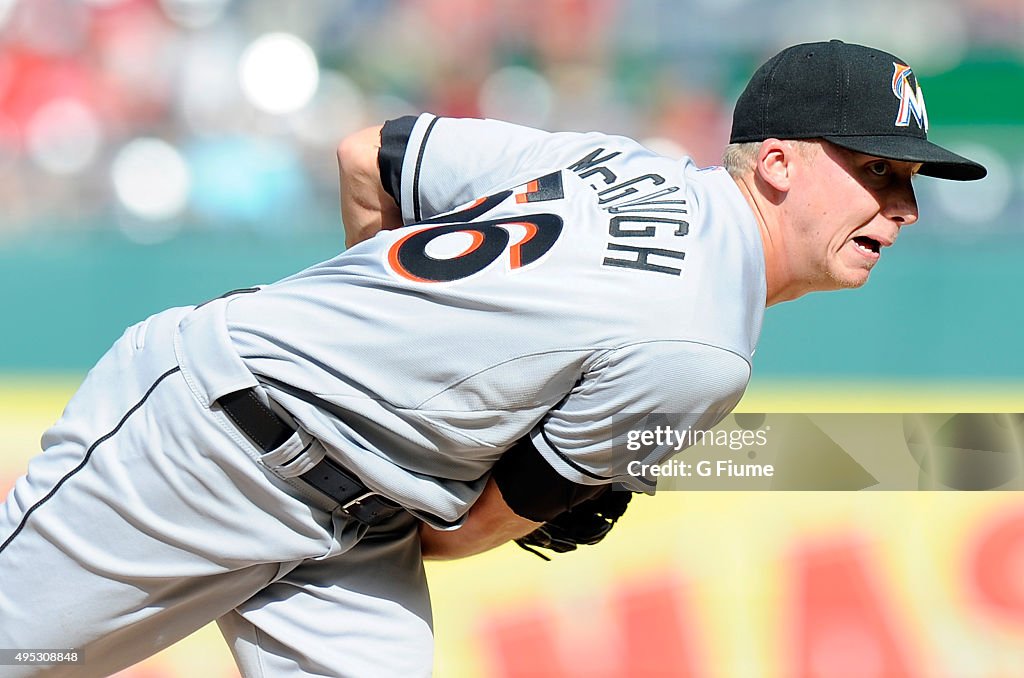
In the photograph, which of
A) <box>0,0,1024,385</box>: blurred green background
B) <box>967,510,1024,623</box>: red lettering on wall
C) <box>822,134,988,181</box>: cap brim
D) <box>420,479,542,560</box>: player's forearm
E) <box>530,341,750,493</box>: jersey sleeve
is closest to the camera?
<box>530,341,750,493</box>: jersey sleeve

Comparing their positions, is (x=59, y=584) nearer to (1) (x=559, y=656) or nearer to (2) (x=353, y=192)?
→ (2) (x=353, y=192)

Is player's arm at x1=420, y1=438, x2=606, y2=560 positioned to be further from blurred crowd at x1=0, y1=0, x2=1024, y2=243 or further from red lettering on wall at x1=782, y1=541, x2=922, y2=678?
blurred crowd at x1=0, y1=0, x2=1024, y2=243

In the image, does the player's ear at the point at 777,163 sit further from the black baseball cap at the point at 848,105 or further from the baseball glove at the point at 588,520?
the baseball glove at the point at 588,520

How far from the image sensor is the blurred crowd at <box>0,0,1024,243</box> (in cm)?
471

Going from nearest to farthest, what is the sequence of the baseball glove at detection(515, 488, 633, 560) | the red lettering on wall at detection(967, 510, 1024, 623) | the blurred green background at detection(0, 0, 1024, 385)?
1. the baseball glove at detection(515, 488, 633, 560)
2. the red lettering on wall at detection(967, 510, 1024, 623)
3. the blurred green background at detection(0, 0, 1024, 385)

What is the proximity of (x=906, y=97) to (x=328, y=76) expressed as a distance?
3.87 meters

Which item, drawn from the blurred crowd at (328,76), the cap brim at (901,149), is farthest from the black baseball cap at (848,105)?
the blurred crowd at (328,76)

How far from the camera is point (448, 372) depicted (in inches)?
55.1

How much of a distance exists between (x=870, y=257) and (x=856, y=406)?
1898 millimetres

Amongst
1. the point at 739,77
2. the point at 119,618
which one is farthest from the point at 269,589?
the point at 739,77

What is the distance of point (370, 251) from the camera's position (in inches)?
58.7

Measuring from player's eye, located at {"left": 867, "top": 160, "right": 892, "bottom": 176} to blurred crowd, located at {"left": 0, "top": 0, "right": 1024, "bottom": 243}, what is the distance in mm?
3308

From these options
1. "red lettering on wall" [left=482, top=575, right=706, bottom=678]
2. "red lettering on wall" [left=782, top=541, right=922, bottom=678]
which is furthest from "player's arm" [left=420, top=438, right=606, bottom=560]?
"red lettering on wall" [left=782, top=541, right=922, bottom=678]

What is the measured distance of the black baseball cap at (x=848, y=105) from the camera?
1482 millimetres
